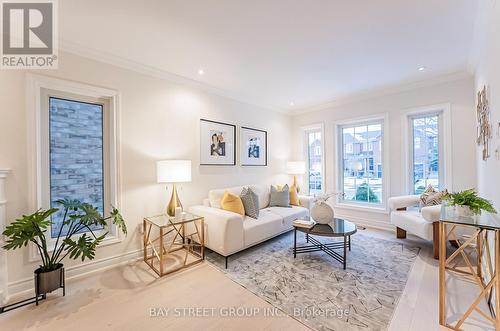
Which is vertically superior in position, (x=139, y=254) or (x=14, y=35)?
(x=14, y=35)

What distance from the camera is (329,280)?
2232mm

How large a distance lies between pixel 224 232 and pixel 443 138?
3740 mm

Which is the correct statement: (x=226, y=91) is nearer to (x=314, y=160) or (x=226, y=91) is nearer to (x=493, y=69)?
(x=314, y=160)

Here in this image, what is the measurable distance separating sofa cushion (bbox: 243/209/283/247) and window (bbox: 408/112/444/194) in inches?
100

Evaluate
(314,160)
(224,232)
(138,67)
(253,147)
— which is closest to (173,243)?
(224,232)

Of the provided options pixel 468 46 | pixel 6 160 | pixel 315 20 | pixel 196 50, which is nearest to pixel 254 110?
pixel 196 50

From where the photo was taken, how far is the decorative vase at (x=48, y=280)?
74.4 inches

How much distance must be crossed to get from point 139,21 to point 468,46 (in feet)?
11.9

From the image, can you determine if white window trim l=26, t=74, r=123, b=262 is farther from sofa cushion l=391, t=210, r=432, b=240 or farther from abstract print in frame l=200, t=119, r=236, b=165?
sofa cushion l=391, t=210, r=432, b=240

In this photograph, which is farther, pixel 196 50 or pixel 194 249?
pixel 194 249

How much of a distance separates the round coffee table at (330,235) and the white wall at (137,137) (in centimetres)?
167

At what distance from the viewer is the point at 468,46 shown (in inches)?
97.8

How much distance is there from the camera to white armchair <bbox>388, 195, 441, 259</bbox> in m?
2.69

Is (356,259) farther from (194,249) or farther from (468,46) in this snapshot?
(468,46)
